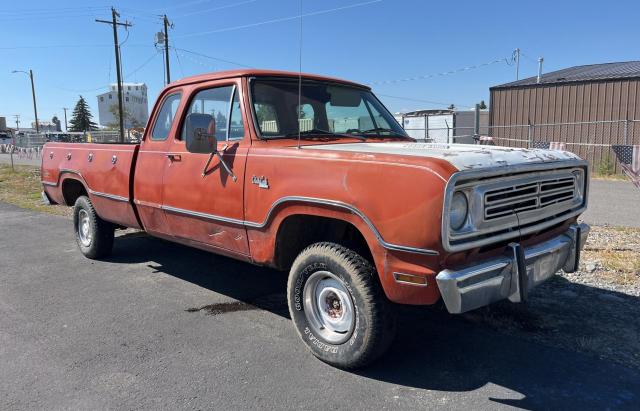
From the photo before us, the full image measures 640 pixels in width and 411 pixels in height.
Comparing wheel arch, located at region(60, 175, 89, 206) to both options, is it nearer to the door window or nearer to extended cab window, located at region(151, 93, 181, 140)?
extended cab window, located at region(151, 93, 181, 140)

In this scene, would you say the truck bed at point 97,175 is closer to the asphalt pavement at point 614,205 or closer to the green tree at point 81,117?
the asphalt pavement at point 614,205

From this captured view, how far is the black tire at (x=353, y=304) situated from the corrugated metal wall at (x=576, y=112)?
15.7 metres

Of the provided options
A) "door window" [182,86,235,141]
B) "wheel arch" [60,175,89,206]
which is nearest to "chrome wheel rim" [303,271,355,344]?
"door window" [182,86,235,141]

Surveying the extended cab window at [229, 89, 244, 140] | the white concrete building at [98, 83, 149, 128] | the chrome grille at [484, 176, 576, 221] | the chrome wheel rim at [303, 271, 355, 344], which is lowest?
the chrome wheel rim at [303, 271, 355, 344]

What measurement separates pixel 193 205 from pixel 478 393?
2596 millimetres

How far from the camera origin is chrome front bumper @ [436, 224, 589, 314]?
8.93 feet

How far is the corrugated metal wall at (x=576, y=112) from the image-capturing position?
1788 cm

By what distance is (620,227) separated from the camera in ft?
23.7

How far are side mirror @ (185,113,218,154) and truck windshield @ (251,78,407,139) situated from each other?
386 mm

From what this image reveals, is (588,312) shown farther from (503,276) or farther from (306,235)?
(306,235)

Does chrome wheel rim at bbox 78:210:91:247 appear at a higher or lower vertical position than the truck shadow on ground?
higher

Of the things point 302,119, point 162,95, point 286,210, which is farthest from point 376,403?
point 162,95

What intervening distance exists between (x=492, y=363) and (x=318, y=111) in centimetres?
247

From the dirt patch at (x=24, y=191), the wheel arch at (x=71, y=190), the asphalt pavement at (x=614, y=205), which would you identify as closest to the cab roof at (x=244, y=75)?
the wheel arch at (x=71, y=190)
